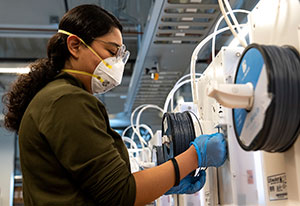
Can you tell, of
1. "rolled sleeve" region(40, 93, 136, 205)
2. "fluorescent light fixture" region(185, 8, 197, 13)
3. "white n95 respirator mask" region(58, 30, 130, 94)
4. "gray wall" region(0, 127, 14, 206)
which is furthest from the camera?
"gray wall" region(0, 127, 14, 206)

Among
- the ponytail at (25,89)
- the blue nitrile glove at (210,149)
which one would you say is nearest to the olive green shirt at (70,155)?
the ponytail at (25,89)

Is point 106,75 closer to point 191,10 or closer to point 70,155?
point 70,155

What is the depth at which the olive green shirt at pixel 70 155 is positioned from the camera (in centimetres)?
87

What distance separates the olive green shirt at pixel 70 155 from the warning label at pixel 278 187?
0.38 m

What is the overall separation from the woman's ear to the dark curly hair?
0.02 metres

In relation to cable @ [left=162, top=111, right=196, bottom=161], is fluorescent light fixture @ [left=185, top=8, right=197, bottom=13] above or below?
above

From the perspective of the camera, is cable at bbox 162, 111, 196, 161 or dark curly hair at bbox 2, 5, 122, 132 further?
cable at bbox 162, 111, 196, 161

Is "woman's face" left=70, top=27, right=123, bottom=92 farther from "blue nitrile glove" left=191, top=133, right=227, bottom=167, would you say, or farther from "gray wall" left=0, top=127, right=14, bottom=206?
"gray wall" left=0, top=127, right=14, bottom=206

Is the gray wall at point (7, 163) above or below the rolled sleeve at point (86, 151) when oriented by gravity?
below

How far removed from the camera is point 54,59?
1.17 meters

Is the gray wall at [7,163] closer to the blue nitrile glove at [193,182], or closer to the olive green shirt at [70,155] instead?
the blue nitrile glove at [193,182]

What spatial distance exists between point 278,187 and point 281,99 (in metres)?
0.29

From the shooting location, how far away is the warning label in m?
0.89

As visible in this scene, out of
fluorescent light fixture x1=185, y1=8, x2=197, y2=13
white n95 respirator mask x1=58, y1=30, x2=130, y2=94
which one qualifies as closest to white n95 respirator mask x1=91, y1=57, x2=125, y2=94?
white n95 respirator mask x1=58, y1=30, x2=130, y2=94
